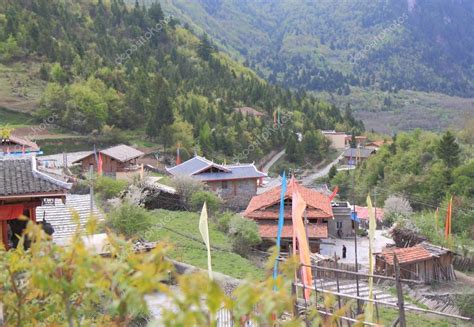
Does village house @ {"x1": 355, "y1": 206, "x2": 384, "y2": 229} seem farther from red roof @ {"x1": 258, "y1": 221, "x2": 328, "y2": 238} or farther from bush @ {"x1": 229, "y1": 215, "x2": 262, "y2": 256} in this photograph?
bush @ {"x1": 229, "y1": 215, "x2": 262, "y2": 256}

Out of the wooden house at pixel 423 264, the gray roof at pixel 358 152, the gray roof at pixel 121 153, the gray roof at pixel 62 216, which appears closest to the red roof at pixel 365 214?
the wooden house at pixel 423 264

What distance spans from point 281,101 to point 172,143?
1039 inches

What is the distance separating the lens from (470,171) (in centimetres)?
3347

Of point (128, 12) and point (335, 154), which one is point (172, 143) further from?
point (128, 12)

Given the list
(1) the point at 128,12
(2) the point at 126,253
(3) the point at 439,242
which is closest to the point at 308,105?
(1) the point at 128,12

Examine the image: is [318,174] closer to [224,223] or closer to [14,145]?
[14,145]

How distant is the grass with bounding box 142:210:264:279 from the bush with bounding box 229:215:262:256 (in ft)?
1.25

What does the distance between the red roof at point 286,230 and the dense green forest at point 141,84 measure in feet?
83.6

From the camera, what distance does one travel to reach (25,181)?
10812mm

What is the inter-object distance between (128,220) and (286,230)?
683cm

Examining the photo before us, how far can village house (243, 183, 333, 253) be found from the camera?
22391 mm

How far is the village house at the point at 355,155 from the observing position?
186 ft

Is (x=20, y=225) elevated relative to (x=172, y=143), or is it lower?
lower

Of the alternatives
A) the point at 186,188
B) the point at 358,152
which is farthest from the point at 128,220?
the point at 358,152
